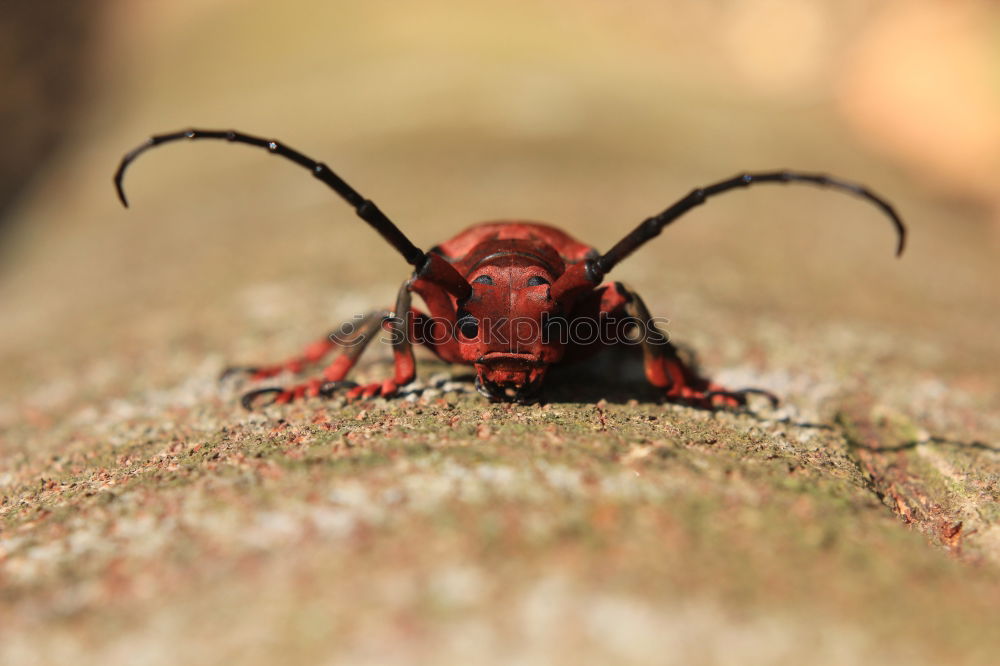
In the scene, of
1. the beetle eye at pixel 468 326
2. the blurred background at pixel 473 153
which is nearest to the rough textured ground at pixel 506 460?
the blurred background at pixel 473 153

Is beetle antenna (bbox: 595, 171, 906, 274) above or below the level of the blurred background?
below

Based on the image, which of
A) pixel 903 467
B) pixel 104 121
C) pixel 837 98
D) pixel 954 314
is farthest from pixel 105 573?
pixel 837 98

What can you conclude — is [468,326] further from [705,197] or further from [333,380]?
[705,197]

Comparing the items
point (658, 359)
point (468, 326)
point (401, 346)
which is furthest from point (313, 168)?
point (658, 359)

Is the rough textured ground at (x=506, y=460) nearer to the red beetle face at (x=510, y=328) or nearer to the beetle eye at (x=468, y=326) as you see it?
the red beetle face at (x=510, y=328)

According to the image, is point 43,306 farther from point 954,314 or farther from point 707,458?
point 954,314

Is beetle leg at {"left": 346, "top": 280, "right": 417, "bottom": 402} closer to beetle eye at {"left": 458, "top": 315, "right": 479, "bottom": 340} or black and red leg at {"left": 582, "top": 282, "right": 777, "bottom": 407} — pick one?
beetle eye at {"left": 458, "top": 315, "right": 479, "bottom": 340}

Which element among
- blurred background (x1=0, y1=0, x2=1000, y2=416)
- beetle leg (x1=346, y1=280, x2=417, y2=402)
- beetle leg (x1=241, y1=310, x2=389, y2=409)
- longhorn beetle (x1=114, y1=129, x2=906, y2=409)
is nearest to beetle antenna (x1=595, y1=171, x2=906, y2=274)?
longhorn beetle (x1=114, y1=129, x2=906, y2=409)
